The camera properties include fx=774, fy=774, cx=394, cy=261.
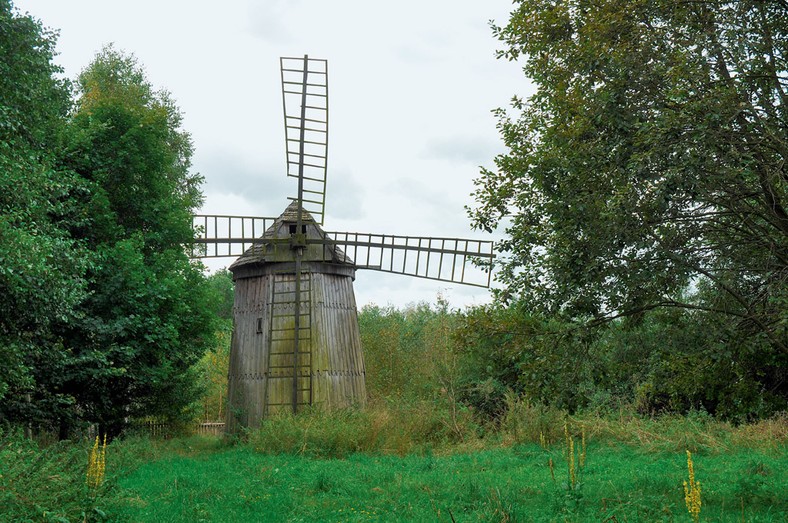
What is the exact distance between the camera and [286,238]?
67.5 ft

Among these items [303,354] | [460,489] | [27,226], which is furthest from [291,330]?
[460,489]

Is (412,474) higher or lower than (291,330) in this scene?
lower

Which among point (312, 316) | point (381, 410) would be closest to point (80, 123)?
point (312, 316)

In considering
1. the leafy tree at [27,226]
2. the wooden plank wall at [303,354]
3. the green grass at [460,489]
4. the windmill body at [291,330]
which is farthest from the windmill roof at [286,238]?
the green grass at [460,489]

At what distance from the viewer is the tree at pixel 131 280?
18542mm

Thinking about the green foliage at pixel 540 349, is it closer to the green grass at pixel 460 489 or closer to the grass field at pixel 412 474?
the grass field at pixel 412 474

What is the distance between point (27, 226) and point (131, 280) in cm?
397

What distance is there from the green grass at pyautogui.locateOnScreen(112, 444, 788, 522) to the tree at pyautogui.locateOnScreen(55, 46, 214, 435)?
4117mm

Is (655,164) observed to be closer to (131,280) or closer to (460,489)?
(460,489)

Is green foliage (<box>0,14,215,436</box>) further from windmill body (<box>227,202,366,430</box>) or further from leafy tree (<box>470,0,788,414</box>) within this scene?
leafy tree (<box>470,0,788,414</box>)

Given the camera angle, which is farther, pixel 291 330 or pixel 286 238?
pixel 286 238

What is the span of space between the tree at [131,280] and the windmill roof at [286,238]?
1.82 meters

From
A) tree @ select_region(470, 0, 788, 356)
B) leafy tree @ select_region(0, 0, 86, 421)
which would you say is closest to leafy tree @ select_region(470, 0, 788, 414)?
tree @ select_region(470, 0, 788, 356)

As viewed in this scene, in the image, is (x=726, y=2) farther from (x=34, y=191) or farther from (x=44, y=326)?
(x=44, y=326)
